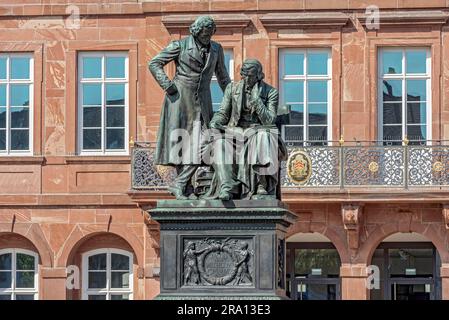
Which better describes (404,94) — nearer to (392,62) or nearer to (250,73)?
(392,62)

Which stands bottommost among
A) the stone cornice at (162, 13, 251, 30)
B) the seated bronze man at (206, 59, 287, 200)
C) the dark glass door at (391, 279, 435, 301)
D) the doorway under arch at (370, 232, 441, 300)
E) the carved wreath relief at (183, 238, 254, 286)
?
the dark glass door at (391, 279, 435, 301)

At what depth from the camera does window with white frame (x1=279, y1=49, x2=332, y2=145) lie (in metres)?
37.1

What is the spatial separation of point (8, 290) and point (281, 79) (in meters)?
6.53

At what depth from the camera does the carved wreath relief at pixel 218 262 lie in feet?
66.9

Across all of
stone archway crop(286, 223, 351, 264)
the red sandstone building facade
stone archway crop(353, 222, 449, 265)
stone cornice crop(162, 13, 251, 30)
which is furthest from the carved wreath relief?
stone cornice crop(162, 13, 251, 30)

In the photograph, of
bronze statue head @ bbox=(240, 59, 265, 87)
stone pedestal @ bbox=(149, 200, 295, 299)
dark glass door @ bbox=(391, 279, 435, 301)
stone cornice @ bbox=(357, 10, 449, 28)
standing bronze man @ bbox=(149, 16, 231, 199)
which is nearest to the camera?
stone pedestal @ bbox=(149, 200, 295, 299)

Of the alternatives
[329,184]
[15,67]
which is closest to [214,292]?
[329,184]

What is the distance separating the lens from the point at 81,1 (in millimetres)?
37688

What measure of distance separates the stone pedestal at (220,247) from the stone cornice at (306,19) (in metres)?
16.5

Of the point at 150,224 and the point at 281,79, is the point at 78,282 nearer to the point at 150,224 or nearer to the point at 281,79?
the point at 150,224

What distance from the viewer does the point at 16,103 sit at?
124 feet

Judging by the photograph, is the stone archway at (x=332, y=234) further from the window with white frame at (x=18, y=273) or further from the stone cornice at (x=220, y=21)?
the window with white frame at (x=18, y=273)

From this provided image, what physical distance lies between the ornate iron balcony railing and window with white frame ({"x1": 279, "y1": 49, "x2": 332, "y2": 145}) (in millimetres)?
1070

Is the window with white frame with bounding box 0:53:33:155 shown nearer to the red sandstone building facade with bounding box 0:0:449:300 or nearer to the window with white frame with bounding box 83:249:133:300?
the red sandstone building facade with bounding box 0:0:449:300
